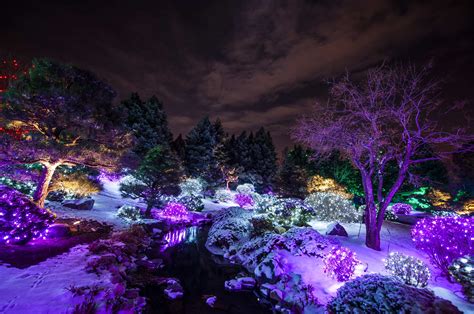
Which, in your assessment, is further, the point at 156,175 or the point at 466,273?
the point at 156,175

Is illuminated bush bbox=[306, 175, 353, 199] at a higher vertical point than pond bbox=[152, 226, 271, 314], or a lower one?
higher

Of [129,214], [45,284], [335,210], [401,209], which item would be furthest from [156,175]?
[401,209]

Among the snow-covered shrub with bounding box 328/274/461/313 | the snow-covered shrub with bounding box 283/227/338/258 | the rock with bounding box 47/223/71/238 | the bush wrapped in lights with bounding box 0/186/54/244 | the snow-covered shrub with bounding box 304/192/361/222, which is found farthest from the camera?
the snow-covered shrub with bounding box 304/192/361/222

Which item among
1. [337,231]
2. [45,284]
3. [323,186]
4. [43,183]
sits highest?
[323,186]

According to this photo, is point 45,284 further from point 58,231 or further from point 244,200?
point 244,200

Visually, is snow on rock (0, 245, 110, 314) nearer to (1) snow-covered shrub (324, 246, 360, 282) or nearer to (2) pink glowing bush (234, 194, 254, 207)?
(1) snow-covered shrub (324, 246, 360, 282)

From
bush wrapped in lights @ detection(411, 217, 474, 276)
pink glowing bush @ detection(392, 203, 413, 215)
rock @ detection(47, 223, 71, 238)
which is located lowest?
rock @ detection(47, 223, 71, 238)

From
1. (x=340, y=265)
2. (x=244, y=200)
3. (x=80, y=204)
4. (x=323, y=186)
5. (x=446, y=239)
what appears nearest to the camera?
(x=340, y=265)

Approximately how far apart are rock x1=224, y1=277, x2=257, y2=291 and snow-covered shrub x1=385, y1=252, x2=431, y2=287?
4.33 metres

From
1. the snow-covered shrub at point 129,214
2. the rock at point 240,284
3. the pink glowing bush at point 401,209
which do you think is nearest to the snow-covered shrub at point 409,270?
the rock at point 240,284

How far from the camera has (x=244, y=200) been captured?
29.0 metres

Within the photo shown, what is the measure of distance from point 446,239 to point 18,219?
1356 centimetres

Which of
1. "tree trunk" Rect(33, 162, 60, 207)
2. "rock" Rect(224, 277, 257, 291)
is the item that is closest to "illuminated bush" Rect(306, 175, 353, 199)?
"rock" Rect(224, 277, 257, 291)

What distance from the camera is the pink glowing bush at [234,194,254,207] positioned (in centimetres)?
2886
